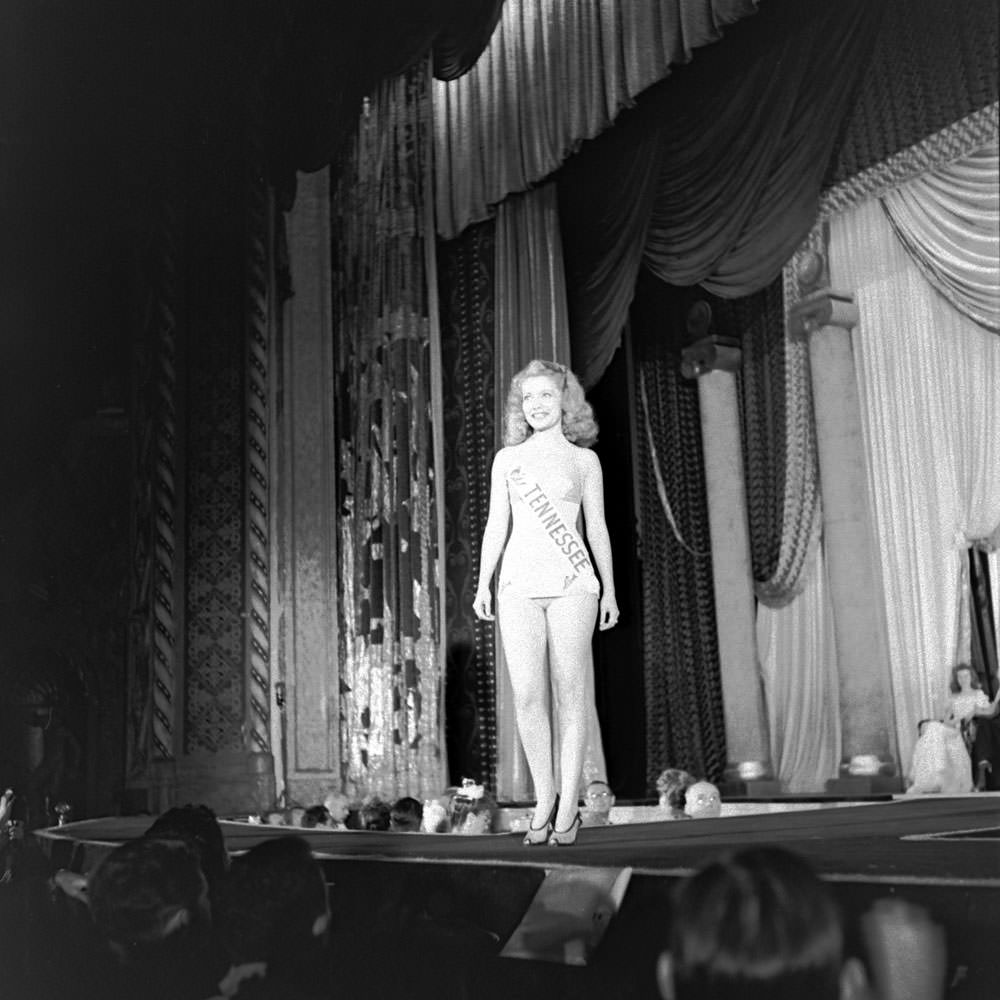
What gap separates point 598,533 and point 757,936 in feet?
4.66

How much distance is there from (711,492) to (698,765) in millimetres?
1804

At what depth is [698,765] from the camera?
29.0 ft

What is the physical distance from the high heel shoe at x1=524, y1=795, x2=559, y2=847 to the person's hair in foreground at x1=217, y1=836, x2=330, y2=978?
26.1 inches

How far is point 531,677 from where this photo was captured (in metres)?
4.01

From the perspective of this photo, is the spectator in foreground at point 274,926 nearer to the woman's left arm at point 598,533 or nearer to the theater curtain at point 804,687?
the woman's left arm at point 598,533

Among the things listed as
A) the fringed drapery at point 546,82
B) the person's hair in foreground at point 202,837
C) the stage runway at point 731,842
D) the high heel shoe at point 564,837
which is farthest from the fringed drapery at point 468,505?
the high heel shoe at point 564,837

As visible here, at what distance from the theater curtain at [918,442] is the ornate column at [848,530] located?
76 mm

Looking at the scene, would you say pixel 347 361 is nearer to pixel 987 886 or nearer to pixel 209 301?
pixel 209 301

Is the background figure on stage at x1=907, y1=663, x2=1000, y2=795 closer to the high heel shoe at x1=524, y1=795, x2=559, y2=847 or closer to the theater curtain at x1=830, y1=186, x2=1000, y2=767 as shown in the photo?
the theater curtain at x1=830, y1=186, x2=1000, y2=767

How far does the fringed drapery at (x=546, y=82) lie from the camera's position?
20.8 feet

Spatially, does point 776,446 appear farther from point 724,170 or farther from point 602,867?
point 602,867

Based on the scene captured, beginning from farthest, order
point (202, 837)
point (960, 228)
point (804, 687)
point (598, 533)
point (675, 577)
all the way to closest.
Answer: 1. point (675, 577)
2. point (804, 687)
3. point (960, 228)
4. point (202, 837)
5. point (598, 533)

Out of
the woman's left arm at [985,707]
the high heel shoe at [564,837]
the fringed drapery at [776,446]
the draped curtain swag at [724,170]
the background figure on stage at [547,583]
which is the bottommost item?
the high heel shoe at [564,837]

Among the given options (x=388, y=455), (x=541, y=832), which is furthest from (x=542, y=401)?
(x=388, y=455)
